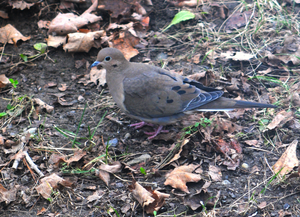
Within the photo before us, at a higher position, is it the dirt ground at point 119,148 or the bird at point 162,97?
the bird at point 162,97

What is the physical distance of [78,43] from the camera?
15.4 feet

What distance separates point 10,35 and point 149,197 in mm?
3450

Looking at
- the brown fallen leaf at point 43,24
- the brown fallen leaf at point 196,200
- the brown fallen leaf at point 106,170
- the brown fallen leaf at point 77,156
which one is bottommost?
the brown fallen leaf at point 77,156

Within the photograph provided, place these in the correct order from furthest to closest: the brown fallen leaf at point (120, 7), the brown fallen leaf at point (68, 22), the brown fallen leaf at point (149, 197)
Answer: the brown fallen leaf at point (120, 7) → the brown fallen leaf at point (68, 22) → the brown fallen leaf at point (149, 197)

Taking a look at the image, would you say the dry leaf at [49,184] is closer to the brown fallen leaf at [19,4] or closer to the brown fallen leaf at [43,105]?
the brown fallen leaf at [43,105]

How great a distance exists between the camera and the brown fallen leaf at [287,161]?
10.4 feet

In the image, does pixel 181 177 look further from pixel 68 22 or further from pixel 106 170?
pixel 68 22

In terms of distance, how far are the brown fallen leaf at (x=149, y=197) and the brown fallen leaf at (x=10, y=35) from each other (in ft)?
10.3

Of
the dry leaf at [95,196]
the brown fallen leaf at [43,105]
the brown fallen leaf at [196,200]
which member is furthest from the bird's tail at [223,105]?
the brown fallen leaf at [43,105]

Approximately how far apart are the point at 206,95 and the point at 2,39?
3218 mm

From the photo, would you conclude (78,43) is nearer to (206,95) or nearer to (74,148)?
(74,148)

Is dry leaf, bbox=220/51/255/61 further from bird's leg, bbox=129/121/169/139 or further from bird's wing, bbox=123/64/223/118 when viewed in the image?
bird's leg, bbox=129/121/169/139

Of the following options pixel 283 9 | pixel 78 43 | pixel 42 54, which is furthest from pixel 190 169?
pixel 283 9

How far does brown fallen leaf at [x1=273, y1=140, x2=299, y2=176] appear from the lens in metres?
3.16
